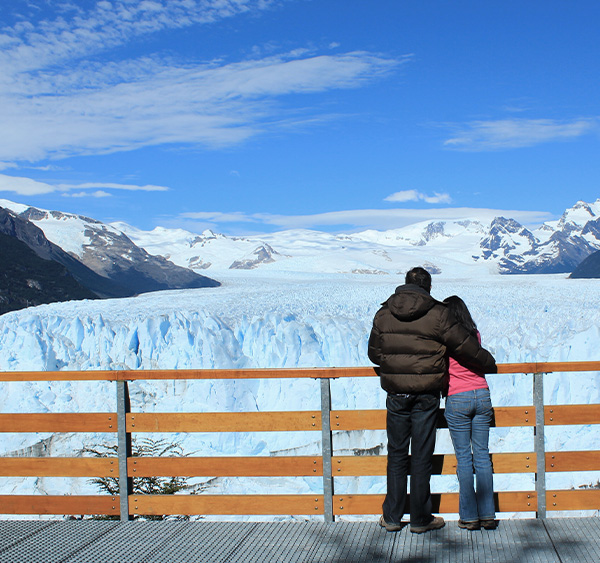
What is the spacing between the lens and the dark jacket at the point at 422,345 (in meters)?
4.10

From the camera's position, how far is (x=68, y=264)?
120 metres

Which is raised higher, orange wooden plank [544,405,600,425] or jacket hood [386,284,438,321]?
jacket hood [386,284,438,321]

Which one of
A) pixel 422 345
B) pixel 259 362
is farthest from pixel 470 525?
pixel 259 362

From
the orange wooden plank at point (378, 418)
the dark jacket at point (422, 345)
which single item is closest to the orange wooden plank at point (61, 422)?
the orange wooden plank at point (378, 418)

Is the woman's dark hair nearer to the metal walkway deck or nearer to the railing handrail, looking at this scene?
the railing handrail

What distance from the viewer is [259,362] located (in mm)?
18250

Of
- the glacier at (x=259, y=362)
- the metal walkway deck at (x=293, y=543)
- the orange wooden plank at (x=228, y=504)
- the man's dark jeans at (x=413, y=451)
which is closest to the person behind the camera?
the metal walkway deck at (x=293, y=543)

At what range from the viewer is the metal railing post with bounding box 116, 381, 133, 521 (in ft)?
15.3

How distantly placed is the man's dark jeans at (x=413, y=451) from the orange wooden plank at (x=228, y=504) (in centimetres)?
56

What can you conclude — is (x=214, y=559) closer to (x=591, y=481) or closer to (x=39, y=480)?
(x=39, y=480)

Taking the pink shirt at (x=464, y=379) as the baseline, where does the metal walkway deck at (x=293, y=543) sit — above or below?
below

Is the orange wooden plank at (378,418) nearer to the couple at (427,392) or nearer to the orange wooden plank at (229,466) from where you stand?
the couple at (427,392)

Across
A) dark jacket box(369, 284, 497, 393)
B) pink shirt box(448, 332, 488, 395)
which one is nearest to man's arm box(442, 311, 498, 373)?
dark jacket box(369, 284, 497, 393)

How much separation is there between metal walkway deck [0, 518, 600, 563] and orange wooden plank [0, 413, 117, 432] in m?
0.70
